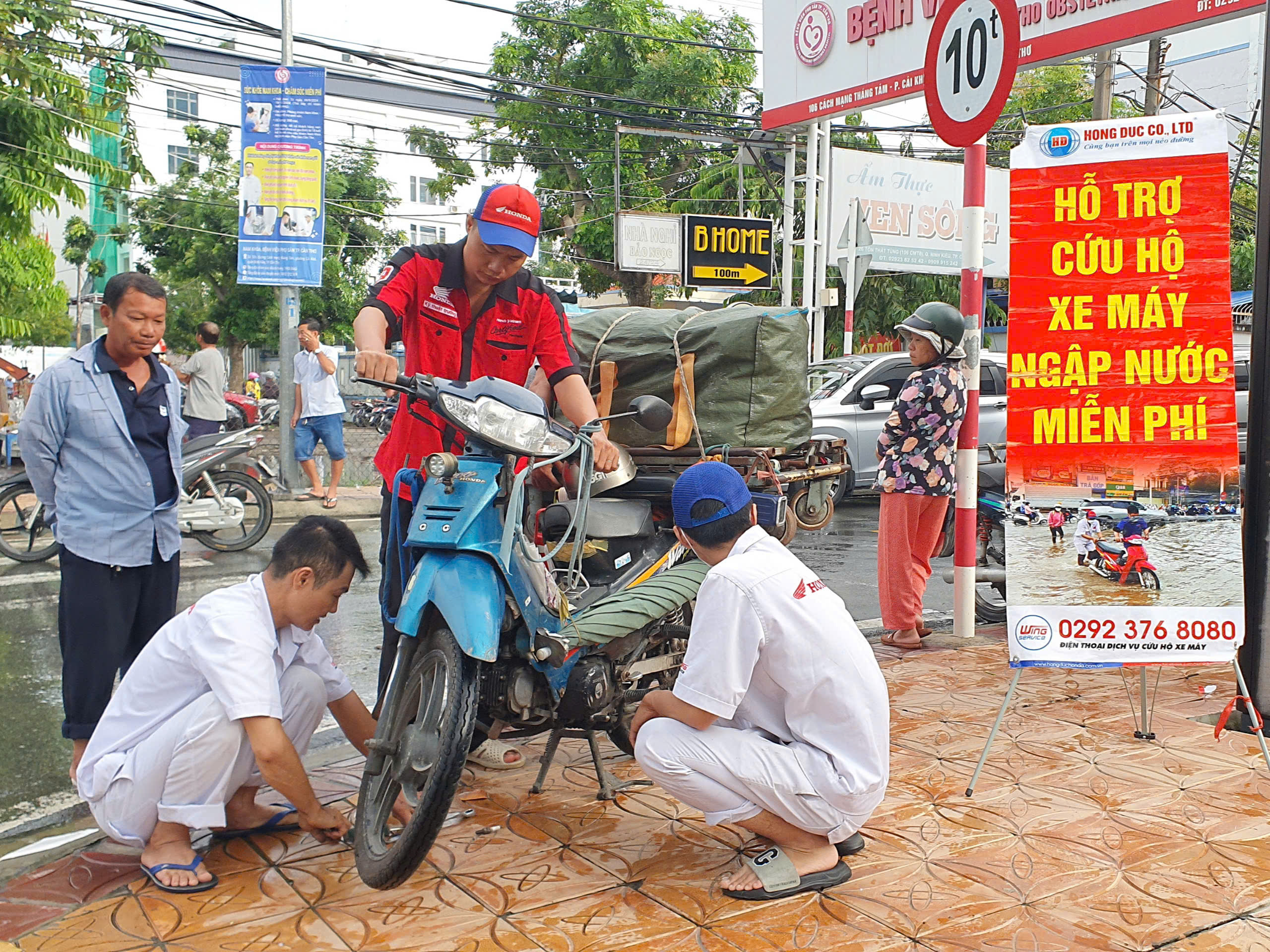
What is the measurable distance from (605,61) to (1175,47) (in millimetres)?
15064

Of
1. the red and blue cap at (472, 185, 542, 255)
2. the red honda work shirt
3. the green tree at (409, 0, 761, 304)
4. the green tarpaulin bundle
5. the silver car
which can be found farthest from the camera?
the green tree at (409, 0, 761, 304)

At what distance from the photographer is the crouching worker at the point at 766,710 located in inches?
112

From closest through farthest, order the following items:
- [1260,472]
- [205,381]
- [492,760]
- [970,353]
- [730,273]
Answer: [492,760] → [1260,472] → [970,353] → [205,381] → [730,273]

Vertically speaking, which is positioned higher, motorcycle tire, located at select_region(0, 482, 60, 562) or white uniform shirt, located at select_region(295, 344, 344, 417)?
white uniform shirt, located at select_region(295, 344, 344, 417)

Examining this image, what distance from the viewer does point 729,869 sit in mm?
3137

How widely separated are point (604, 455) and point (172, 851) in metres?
1.68

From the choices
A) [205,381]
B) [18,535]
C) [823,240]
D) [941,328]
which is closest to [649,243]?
[823,240]

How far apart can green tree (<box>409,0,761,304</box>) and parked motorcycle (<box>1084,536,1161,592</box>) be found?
19609mm

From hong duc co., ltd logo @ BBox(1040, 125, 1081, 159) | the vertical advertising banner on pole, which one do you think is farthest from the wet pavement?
hong duc co., ltd logo @ BBox(1040, 125, 1081, 159)

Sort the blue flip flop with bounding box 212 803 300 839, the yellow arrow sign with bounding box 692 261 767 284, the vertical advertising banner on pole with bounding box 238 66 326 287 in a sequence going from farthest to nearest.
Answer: the yellow arrow sign with bounding box 692 261 767 284
the vertical advertising banner on pole with bounding box 238 66 326 287
the blue flip flop with bounding box 212 803 300 839

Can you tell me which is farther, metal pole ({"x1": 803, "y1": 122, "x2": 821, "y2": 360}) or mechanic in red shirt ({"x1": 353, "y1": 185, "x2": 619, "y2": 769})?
metal pole ({"x1": 803, "y1": 122, "x2": 821, "y2": 360})

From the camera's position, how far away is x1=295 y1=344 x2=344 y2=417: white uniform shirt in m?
10.6

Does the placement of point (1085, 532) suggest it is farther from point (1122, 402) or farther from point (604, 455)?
point (604, 455)

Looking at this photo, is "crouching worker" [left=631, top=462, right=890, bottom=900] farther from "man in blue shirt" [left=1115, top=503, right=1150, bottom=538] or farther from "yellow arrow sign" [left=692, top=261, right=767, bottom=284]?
"yellow arrow sign" [left=692, top=261, right=767, bottom=284]
